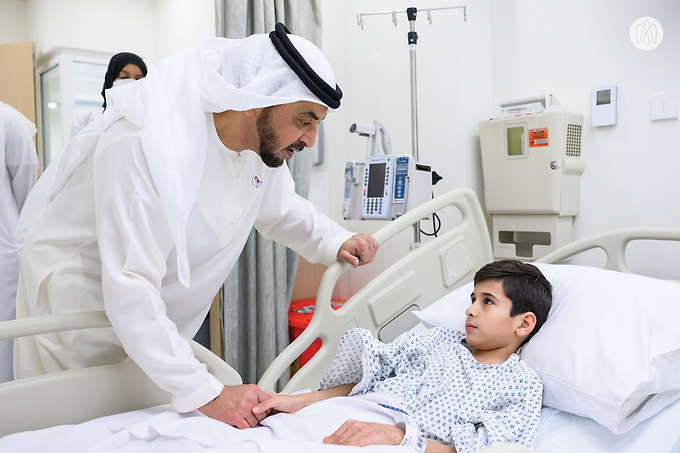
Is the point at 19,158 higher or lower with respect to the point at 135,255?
higher

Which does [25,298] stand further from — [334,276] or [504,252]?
[504,252]

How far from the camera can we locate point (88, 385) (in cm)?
122

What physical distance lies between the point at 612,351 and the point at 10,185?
2467 mm

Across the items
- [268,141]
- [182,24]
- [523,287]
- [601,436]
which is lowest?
[601,436]

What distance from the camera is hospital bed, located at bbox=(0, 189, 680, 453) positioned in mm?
1151

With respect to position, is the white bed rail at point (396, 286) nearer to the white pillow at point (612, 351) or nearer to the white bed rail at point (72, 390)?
the white bed rail at point (72, 390)

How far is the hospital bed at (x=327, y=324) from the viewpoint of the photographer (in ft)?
3.78

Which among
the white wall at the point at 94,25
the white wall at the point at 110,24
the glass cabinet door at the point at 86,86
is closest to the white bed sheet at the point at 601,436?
the white wall at the point at 110,24

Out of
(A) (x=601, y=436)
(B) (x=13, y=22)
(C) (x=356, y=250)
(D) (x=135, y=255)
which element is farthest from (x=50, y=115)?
(A) (x=601, y=436)

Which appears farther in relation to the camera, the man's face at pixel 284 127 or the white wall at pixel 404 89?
the white wall at pixel 404 89

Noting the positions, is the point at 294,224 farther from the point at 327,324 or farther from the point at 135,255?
the point at 135,255

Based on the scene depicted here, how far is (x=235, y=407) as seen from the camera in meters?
1.19

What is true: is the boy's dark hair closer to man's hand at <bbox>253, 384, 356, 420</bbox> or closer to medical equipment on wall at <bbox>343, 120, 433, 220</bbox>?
man's hand at <bbox>253, 384, 356, 420</bbox>

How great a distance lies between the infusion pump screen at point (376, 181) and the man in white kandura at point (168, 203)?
1021mm
